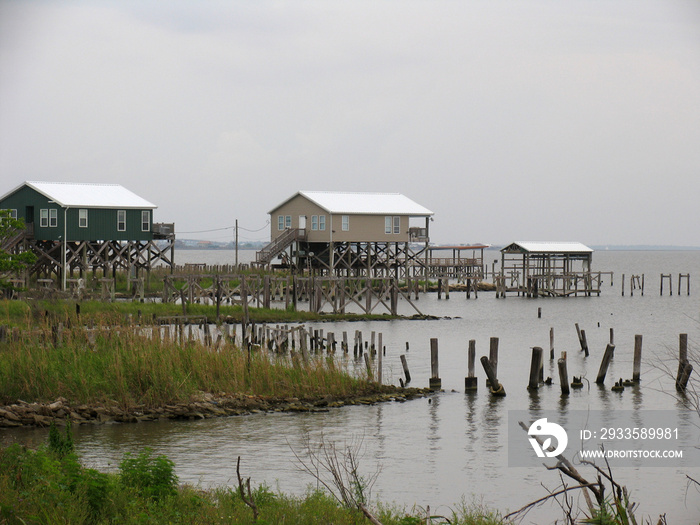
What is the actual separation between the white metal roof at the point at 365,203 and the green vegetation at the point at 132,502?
55795mm

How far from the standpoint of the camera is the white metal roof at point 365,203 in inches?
2697

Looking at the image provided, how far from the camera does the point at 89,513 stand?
10000 millimetres

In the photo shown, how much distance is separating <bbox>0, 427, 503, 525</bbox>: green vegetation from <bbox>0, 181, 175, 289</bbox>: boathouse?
4370 centimetres

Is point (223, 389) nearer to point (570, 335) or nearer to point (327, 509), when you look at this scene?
point (327, 509)

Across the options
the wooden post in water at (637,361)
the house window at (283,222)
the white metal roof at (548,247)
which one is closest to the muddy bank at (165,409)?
the wooden post in water at (637,361)

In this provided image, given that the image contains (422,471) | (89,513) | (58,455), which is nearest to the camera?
(89,513)

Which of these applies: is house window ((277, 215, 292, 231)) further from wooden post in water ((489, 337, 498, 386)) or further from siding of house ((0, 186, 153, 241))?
wooden post in water ((489, 337, 498, 386))

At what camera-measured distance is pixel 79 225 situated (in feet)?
184

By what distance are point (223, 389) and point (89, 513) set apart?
10955 mm

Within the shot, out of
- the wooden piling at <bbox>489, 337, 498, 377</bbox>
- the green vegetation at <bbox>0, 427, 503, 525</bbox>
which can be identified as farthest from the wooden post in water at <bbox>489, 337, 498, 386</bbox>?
the green vegetation at <bbox>0, 427, 503, 525</bbox>

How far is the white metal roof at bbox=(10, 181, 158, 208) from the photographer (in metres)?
56.4

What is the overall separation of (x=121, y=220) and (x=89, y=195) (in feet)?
9.32

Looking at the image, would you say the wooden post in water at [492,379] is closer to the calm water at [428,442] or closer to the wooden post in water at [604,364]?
the calm water at [428,442]

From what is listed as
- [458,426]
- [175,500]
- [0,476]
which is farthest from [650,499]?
[0,476]
